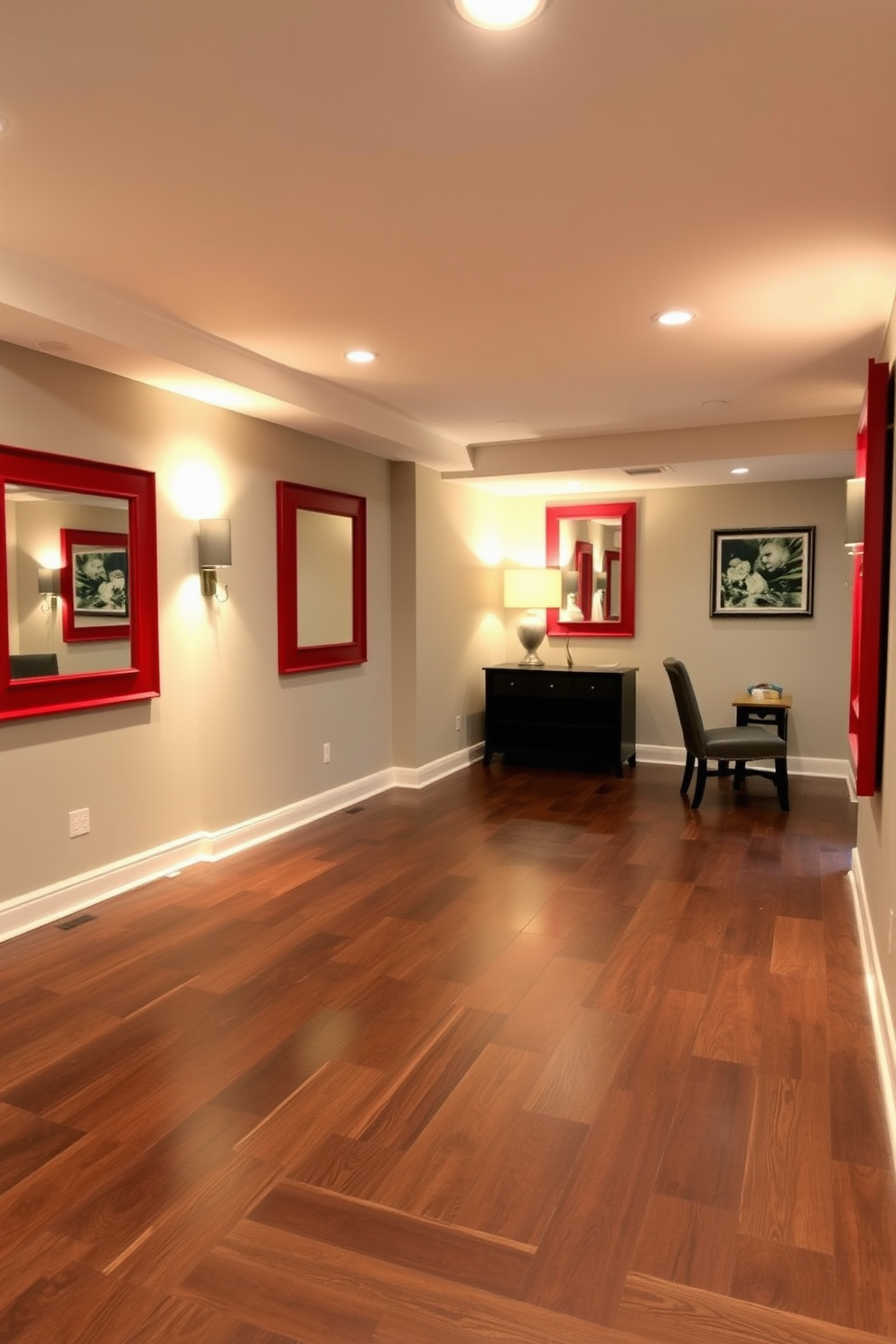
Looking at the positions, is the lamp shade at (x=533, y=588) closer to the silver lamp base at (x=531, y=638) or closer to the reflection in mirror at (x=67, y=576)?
the silver lamp base at (x=531, y=638)

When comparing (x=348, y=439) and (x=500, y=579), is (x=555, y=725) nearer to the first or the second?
(x=500, y=579)

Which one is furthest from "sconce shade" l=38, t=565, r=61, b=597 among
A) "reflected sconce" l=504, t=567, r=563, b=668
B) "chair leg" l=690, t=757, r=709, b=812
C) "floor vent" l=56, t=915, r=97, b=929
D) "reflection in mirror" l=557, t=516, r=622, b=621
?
"reflection in mirror" l=557, t=516, r=622, b=621

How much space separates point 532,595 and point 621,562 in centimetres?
76

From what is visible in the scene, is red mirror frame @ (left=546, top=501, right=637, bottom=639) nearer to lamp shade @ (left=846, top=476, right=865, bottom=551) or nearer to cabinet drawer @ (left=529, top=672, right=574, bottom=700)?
cabinet drawer @ (left=529, top=672, right=574, bottom=700)

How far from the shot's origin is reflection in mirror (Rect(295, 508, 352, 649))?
17.0ft

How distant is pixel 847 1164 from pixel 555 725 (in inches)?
188

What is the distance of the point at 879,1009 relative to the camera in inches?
110

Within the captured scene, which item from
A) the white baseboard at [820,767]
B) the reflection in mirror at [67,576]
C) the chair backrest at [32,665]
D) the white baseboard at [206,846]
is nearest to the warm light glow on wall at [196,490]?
the reflection in mirror at [67,576]

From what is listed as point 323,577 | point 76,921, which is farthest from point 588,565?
point 76,921

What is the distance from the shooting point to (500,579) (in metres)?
7.57

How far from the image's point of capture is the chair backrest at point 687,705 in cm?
554

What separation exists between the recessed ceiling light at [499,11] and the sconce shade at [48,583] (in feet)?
8.60

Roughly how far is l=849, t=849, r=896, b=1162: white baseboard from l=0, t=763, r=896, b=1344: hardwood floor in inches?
1.7

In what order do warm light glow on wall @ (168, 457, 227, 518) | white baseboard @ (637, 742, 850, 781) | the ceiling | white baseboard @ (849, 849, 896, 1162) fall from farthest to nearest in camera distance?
white baseboard @ (637, 742, 850, 781) → warm light glow on wall @ (168, 457, 227, 518) → white baseboard @ (849, 849, 896, 1162) → the ceiling
